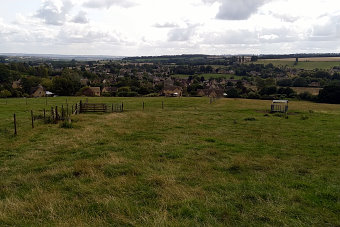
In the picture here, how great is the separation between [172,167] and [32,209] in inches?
201

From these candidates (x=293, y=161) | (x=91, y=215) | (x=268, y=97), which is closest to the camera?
(x=91, y=215)

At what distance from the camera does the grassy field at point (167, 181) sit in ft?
20.7

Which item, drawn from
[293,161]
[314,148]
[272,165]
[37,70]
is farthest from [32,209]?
[37,70]

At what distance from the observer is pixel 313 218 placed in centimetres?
635

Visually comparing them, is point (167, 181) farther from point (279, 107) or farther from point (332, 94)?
point (332, 94)

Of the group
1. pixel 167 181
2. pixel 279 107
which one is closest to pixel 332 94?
pixel 279 107

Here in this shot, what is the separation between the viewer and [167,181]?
8.52m

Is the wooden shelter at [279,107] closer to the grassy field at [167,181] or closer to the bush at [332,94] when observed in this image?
the grassy field at [167,181]

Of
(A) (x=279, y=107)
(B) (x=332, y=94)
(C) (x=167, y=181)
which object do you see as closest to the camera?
(C) (x=167, y=181)

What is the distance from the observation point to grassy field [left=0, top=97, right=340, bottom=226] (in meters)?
6.32

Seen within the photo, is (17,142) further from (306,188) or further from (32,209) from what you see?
(306,188)

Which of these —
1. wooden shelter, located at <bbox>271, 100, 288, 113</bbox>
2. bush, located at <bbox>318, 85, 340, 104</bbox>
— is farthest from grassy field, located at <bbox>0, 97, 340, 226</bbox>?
bush, located at <bbox>318, 85, 340, 104</bbox>

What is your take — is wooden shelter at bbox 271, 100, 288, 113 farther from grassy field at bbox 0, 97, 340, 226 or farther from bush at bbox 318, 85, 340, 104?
bush at bbox 318, 85, 340, 104

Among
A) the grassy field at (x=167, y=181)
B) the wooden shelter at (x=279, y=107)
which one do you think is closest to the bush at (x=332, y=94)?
the wooden shelter at (x=279, y=107)
